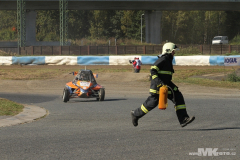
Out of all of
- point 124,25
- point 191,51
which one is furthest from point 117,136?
point 124,25

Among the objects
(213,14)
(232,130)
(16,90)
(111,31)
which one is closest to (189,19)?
(213,14)

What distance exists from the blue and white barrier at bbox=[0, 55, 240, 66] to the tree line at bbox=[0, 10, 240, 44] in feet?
166

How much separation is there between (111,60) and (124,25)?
182 feet

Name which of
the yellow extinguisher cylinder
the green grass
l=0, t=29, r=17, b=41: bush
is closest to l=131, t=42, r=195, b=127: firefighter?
the yellow extinguisher cylinder

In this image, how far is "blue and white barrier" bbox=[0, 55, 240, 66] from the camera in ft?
111

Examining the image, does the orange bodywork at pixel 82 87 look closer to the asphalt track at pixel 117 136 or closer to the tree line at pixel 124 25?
the asphalt track at pixel 117 136

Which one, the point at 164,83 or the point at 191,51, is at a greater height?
the point at 191,51

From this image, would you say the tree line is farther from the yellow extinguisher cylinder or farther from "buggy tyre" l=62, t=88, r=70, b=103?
the yellow extinguisher cylinder

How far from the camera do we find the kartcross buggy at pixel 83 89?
1525cm

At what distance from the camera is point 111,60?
36031 millimetres

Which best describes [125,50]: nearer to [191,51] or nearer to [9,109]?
[191,51]

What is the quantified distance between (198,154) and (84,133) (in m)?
2.59

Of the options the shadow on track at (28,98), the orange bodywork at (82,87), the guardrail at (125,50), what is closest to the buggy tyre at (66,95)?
the orange bodywork at (82,87)

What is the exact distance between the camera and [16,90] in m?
20.5
